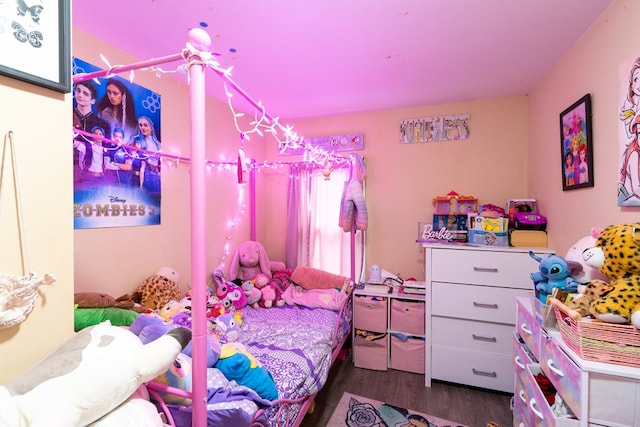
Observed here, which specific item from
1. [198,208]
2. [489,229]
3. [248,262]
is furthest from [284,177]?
[198,208]

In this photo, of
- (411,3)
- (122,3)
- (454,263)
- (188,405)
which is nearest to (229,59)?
(122,3)

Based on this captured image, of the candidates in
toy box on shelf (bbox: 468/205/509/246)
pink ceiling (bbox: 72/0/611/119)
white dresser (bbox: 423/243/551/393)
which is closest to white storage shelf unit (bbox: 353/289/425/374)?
white dresser (bbox: 423/243/551/393)

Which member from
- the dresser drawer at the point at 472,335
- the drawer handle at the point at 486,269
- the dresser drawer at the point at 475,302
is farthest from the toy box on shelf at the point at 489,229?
the dresser drawer at the point at 472,335

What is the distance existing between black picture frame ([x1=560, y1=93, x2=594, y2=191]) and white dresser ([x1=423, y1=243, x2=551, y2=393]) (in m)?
0.60

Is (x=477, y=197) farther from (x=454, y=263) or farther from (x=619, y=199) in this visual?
(x=619, y=199)

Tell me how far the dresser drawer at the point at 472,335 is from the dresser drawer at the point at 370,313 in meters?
0.42

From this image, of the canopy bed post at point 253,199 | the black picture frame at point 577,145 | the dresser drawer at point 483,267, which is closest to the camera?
the black picture frame at point 577,145

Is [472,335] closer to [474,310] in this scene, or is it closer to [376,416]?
[474,310]

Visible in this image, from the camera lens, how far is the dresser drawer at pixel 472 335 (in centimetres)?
218

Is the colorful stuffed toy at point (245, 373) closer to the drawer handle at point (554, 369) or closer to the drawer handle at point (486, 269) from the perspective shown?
the drawer handle at point (554, 369)

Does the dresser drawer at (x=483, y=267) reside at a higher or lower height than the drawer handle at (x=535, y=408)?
higher

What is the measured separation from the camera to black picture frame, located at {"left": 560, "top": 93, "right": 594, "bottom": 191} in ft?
5.20

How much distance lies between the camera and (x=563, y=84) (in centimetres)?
191

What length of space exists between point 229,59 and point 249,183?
4.62 ft
